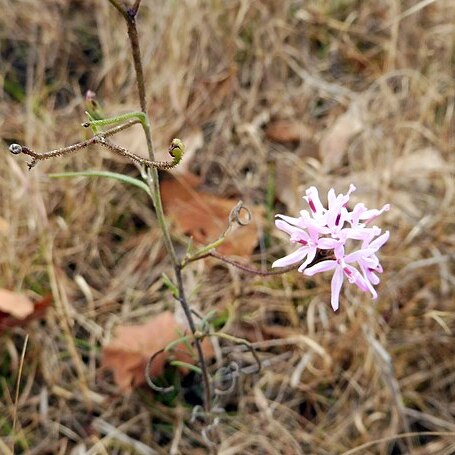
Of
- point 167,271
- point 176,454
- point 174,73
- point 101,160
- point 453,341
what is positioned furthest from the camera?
point 174,73

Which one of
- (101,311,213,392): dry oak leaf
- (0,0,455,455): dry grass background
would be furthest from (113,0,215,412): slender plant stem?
(101,311,213,392): dry oak leaf

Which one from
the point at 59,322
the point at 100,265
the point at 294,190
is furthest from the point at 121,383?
the point at 294,190

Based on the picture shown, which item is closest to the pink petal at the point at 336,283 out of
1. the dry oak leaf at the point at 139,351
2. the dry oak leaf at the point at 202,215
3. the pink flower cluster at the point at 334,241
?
the pink flower cluster at the point at 334,241

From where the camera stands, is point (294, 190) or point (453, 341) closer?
point (453, 341)

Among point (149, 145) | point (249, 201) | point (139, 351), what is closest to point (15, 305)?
point (139, 351)

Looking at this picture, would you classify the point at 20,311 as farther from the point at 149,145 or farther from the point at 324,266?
the point at 324,266

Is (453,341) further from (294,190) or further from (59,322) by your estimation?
(59,322)
